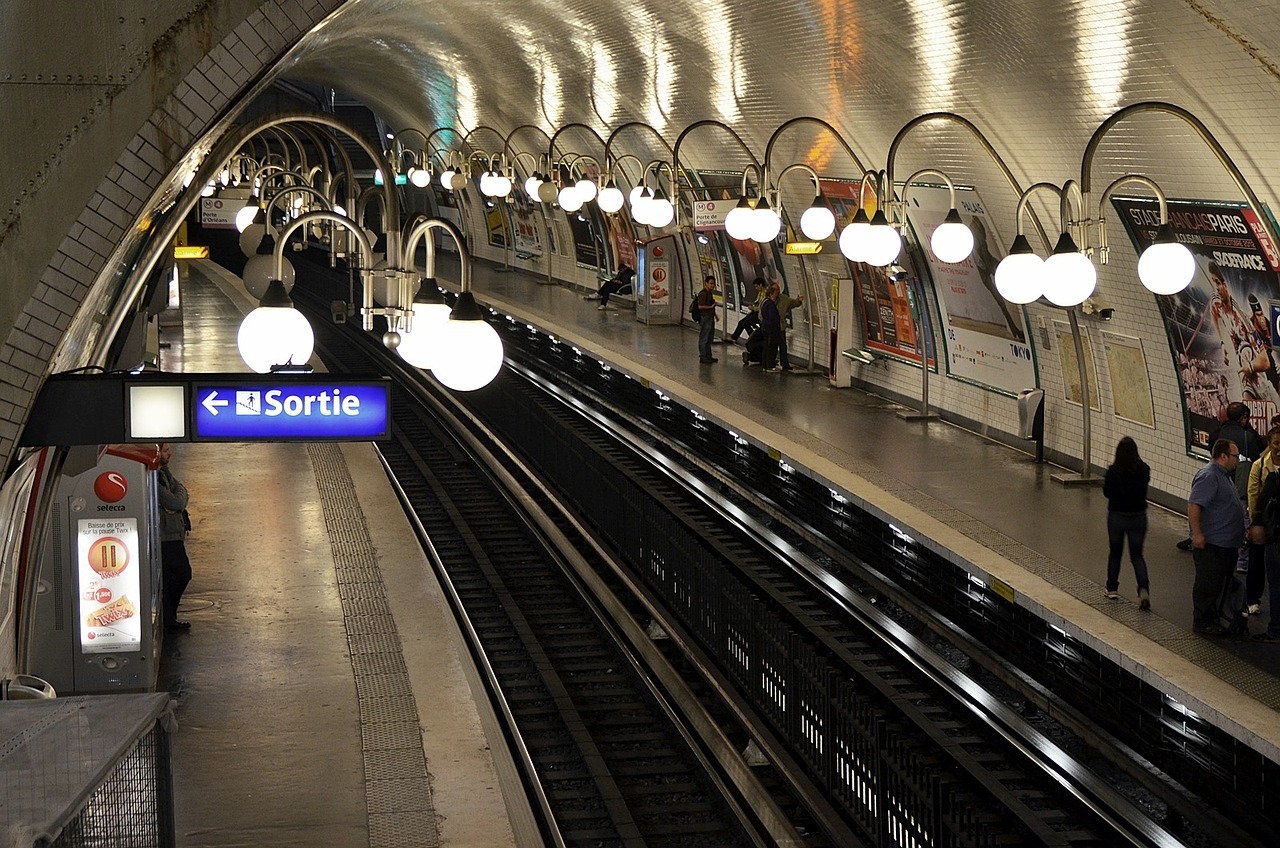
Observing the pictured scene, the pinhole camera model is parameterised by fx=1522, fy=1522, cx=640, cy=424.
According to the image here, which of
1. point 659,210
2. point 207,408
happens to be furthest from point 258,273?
point 659,210

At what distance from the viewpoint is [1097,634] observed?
31.7 ft

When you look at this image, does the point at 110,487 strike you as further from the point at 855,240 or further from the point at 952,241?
the point at 952,241

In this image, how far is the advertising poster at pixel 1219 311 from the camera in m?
11.0

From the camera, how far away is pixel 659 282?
27.0m

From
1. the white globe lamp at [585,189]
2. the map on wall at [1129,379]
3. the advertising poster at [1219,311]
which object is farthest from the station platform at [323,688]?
the map on wall at [1129,379]

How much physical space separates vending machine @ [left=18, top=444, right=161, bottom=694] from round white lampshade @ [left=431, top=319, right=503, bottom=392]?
17.2ft

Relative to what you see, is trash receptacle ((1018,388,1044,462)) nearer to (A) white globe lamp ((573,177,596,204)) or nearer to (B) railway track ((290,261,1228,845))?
(B) railway track ((290,261,1228,845))

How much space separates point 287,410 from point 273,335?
32.9 inches

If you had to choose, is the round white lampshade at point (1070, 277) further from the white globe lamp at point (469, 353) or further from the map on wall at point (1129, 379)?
the white globe lamp at point (469, 353)

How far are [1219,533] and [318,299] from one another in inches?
1376

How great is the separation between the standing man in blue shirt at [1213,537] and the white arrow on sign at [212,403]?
20.8 ft

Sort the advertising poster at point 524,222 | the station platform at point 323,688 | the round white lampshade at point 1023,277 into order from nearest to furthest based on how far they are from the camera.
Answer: the station platform at point 323,688 → the round white lampshade at point 1023,277 → the advertising poster at point 524,222

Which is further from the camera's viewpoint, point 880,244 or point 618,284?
point 618,284

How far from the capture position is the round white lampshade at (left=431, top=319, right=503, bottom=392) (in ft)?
16.3
